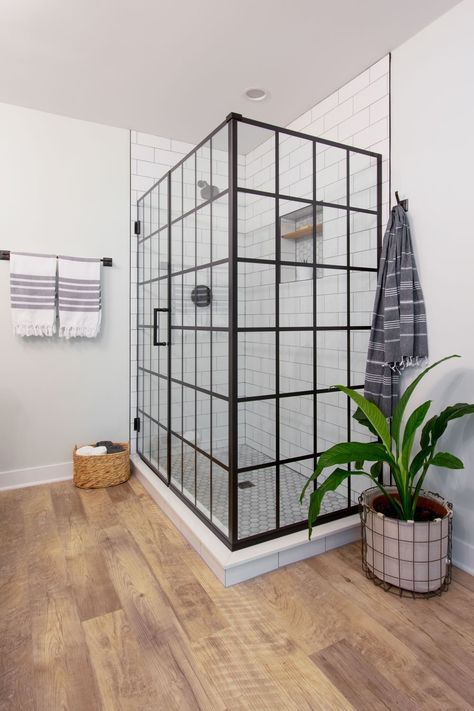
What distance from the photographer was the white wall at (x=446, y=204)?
1846 millimetres

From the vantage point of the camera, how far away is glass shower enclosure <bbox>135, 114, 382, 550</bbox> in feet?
6.07

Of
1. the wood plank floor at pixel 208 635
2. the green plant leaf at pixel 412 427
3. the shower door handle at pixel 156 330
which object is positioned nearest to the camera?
the wood plank floor at pixel 208 635

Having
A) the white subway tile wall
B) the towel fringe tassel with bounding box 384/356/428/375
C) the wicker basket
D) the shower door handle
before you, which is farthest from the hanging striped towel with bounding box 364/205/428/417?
the wicker basket

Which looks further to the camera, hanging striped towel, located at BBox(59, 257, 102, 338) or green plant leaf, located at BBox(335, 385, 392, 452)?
hanging striped towel, located at BBox(59, 257, 102, 338)

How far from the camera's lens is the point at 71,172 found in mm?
2910

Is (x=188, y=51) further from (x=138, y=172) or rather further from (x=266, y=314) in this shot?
(x=266, y=314)

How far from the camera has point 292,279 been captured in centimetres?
197

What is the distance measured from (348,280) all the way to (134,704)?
192 cm

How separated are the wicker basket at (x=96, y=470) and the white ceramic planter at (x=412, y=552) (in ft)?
5.76

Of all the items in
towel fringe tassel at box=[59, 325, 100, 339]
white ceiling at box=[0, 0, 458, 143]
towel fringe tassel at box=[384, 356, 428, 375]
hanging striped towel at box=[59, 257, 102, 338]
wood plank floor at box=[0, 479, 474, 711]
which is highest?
white ceiling at box=[0, 0, 458, 143]

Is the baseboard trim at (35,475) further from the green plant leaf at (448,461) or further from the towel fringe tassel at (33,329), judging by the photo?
the green plant leaf at (448,461)

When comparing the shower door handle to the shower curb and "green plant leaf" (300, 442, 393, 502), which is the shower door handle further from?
"green plant leaf" (300, 442, 393, 502)

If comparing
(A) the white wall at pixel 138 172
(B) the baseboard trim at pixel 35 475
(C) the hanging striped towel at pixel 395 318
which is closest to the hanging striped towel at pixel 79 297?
(A) the white wall at pixel 138 172

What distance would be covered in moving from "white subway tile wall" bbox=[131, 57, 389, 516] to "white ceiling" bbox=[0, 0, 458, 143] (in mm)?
291
